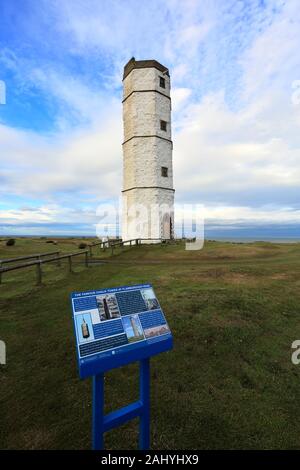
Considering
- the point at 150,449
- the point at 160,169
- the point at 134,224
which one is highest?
the point at 160,169

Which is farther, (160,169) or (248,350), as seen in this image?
(160,169)

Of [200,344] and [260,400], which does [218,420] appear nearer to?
[260,400]

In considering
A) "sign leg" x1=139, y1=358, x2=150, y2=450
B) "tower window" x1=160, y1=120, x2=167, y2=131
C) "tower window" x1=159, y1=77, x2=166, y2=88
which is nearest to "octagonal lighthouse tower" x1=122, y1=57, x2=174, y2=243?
"tower window" x1=160, y1=120, x2=167, y2=131

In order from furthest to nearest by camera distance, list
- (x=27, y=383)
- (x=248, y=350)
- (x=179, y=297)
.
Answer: (x=179, y=297), (x=248, y=350), (x=27, y=383)

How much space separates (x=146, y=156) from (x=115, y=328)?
93.1 feet

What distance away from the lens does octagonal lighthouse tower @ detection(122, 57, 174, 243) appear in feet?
97.1

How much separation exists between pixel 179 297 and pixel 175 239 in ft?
76.2

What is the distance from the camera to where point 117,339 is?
2969mm

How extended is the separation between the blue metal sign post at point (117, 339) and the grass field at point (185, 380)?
0.74 metres

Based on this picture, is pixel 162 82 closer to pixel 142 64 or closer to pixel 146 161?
pixel 142 64

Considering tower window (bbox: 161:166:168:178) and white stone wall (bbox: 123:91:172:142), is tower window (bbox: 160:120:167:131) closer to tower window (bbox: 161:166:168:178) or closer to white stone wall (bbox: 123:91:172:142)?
white stone wall (bbox: 123:91:172:142)

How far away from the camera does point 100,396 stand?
9.18 feet

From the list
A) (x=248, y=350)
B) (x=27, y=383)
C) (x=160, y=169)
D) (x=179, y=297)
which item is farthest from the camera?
(x=160, y=169)
